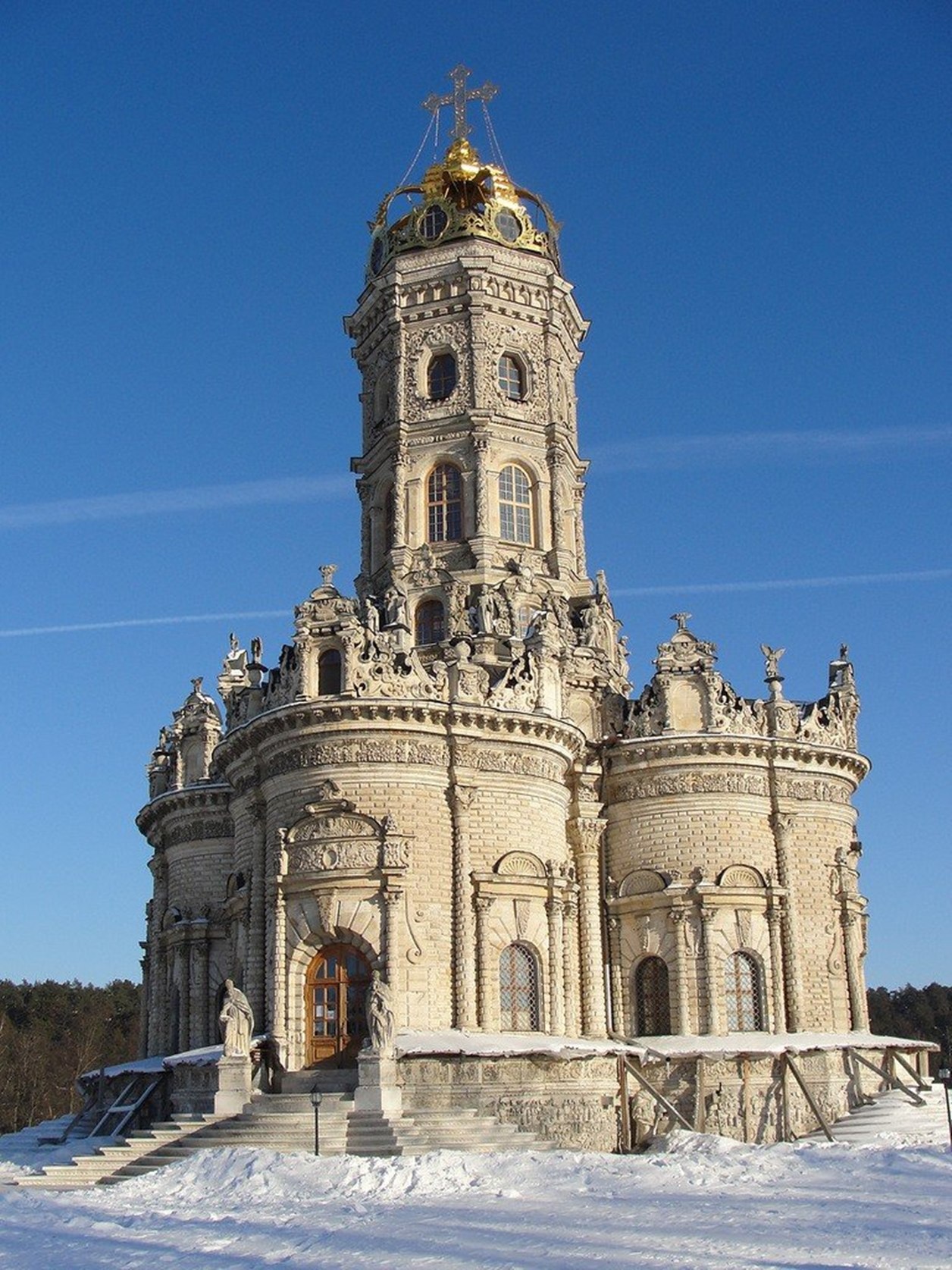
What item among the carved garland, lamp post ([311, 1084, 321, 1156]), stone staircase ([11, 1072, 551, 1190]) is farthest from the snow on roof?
the carved garland

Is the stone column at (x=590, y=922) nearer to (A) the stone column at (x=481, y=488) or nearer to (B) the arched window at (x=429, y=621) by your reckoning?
(B) the arched window at (x=429, y=621)

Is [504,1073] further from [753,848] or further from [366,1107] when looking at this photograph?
[753,848]

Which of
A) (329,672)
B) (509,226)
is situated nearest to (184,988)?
(329,672)

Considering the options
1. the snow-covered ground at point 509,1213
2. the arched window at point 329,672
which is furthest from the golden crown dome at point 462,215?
the snow-covered ground at point 509,1213

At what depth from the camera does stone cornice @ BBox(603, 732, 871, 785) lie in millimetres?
39219

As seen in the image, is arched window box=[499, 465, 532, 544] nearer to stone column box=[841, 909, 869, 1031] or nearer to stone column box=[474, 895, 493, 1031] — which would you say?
stone column box=[474, 895, 493, 1031]

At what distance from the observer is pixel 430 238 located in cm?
4519

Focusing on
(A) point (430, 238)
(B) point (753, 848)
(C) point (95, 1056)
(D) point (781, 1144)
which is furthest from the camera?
(C) point (95, 1056)

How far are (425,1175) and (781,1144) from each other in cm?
755

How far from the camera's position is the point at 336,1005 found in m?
33.5

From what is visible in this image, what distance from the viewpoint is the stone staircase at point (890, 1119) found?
1344 inches

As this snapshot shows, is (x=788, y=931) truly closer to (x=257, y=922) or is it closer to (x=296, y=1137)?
(x=257, y=922)

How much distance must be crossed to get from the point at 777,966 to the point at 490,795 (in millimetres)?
9467

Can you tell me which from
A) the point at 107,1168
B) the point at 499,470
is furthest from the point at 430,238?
the point at 107,1168
